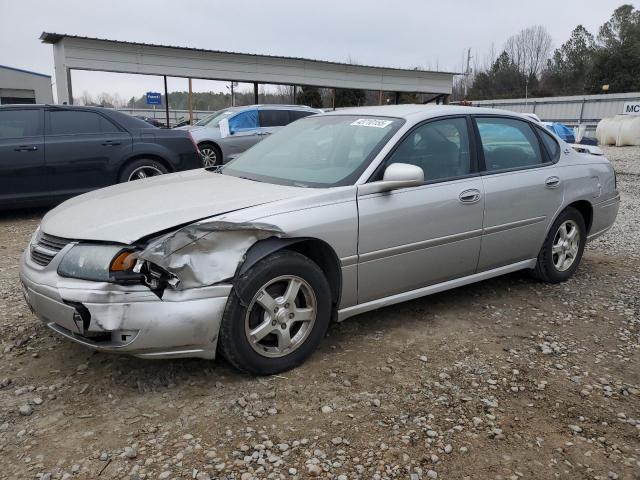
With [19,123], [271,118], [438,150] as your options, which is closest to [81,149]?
[19,123]

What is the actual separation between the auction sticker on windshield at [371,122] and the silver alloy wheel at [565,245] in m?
2.02

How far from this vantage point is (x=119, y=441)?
2.52 m

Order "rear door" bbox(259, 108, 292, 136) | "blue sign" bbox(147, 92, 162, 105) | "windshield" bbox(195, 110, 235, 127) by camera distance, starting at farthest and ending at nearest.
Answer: "blue sign" bbox(147, 92, 162, 105) → "rear door" bbox(259, 108, 292, 136) → "windshield" bbox(195, 110, 235, 127)

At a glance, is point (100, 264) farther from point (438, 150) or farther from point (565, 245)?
point (565, 245)

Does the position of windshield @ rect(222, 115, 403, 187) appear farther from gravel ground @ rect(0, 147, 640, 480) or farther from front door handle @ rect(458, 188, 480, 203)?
gravel ground @ rect(0, 147, 640, 480)

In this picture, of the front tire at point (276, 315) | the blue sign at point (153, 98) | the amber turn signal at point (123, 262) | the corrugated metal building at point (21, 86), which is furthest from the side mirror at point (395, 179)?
the corrugated metal building at point (21, 86)

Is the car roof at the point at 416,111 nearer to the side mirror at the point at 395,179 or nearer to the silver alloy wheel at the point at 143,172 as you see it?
the side mirror at the point at 395,179

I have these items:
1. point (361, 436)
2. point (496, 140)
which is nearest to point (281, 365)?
point (361, 436)

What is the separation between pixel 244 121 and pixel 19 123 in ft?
19.7

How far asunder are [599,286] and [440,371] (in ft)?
8.26

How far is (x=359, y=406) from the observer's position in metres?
2.84

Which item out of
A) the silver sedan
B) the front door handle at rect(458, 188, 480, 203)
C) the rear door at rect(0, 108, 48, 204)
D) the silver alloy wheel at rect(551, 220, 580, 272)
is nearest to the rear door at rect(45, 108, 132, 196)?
the rear door at rect(0, 108, 48, 204)

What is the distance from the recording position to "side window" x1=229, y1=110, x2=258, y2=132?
1223 cm

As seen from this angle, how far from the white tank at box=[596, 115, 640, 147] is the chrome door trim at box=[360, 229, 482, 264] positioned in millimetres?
27096
